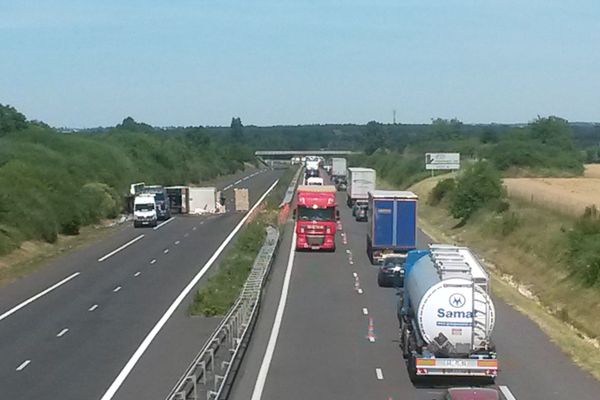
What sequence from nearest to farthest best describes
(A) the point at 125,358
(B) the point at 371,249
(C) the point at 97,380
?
(C) the point at 97,380
(A) the point at 125,358
(B) the point at 371,249

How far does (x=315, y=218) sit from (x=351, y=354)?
2512cm

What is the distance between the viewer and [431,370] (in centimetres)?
2242

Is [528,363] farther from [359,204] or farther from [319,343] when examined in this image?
[359,204]

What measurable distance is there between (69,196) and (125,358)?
4300 centimetres

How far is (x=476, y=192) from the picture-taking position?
7112 centimetres

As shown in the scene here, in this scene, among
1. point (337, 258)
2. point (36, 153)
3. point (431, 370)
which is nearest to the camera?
point (431, 370)

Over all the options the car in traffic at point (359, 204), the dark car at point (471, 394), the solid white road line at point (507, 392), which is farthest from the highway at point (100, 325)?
the car in traffic at point (359, 204)

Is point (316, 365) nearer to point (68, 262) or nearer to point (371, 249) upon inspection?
point (371, 249)

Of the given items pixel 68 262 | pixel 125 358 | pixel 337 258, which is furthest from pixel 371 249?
pixel 125 358

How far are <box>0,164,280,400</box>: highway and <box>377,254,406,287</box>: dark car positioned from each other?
24.6ft

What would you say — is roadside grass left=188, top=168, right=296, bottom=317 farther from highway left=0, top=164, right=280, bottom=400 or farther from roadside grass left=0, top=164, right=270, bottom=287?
→ roadside grass left=0, top=164, right=270, bottom=287

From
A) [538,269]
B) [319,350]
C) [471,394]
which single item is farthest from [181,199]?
[471,394]

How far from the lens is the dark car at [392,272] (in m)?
39.6

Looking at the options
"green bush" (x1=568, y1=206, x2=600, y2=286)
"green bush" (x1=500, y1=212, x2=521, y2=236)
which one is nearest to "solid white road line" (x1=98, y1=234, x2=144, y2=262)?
"green bush" (x1=500, y1=212, x2=521, y2=236)
